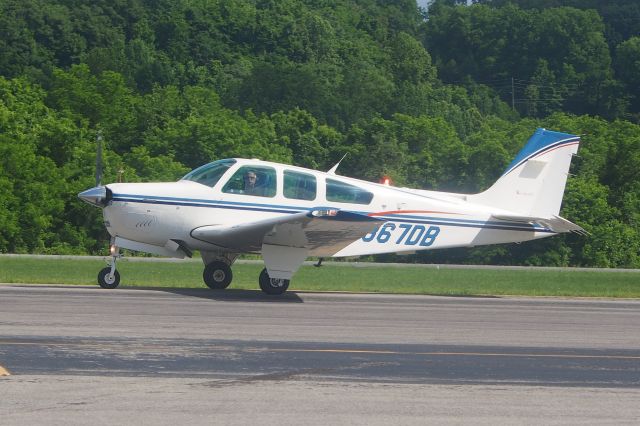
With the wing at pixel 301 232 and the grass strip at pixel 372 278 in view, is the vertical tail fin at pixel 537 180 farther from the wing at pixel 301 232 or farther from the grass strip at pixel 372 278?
the wing at pixel 301 232

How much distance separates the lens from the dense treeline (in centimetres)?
4550

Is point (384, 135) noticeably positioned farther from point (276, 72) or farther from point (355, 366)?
point (355, 366)

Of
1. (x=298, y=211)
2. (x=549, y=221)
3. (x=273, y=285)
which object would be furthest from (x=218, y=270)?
(x=549, y=221)

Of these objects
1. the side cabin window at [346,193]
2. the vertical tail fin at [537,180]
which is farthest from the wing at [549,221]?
the side cabin window at [346,193]

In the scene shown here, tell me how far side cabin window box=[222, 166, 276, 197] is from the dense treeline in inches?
86.2

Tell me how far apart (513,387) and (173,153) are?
42659mm

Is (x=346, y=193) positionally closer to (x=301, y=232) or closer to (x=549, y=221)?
(x=301, y=232)

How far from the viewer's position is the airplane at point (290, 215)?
18.9 metres

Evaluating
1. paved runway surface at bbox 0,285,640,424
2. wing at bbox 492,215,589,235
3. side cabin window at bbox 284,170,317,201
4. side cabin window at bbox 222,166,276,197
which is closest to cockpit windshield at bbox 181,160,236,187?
side cabin window at bbox 222,166,276,197

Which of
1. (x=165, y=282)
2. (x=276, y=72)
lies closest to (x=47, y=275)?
(x=165, y=282)

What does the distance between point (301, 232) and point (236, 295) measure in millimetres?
1644

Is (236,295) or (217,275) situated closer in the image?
(236,295)

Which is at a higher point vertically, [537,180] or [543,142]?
[543,142]

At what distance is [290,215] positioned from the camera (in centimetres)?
1823
